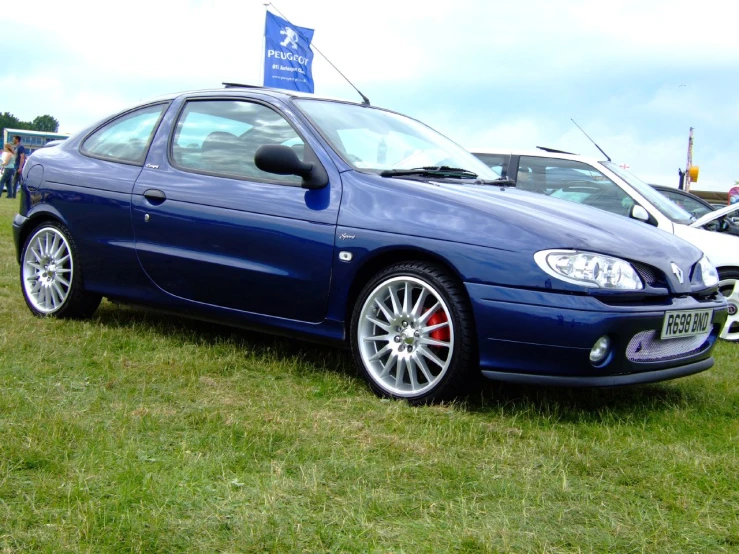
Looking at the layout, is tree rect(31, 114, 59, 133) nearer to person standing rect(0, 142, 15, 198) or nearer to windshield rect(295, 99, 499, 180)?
person standing rect(0, 142, 15, 198)

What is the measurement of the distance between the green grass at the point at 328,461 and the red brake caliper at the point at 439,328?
0.32 m

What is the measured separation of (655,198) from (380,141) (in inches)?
135

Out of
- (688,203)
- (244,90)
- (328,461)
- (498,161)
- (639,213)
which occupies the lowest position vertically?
(328,461)

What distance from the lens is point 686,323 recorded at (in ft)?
14.2

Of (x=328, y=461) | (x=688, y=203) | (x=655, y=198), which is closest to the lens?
(x=328, y=461)

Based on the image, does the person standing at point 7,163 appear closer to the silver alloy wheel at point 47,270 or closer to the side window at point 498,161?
the side window at point 498,161

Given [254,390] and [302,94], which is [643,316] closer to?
[254,390]

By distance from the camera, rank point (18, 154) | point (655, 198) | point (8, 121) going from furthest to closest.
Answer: point (8, 121), point (18, 154), point (655, 198)

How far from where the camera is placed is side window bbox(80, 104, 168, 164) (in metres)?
5.59

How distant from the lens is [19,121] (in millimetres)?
123062

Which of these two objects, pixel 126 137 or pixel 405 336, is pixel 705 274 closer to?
pixel 405 336

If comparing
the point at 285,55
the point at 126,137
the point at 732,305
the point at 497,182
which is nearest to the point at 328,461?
the point at 497,182

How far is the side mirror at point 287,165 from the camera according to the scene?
14.9 ft

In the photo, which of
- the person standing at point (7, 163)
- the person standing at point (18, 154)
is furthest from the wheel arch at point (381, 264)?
the person standing at point (7, 163)
